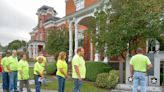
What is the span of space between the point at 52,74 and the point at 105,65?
5.94 metres

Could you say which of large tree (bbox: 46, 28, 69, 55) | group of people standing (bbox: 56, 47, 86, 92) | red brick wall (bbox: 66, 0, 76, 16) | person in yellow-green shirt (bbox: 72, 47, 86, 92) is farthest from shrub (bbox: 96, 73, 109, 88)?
red brick wall (bbox: 66, 0, 76, 16)

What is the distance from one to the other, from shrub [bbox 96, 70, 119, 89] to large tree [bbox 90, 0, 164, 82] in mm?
1194

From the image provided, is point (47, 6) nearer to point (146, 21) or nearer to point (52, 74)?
point (52, 74)

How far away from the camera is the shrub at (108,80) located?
19250 mm

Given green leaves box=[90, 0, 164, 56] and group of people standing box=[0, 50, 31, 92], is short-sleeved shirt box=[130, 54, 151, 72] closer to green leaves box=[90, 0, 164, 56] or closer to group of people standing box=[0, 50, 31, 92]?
group of people standing box=[0, 50, 31, 92]

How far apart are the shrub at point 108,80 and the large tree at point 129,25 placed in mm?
1194

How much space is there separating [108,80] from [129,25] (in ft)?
10.5

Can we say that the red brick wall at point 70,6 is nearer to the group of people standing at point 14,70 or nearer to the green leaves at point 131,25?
the green leaves at point 131,25

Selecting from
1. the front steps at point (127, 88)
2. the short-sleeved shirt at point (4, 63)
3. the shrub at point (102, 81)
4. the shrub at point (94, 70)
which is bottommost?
the front steps at point (127, 88)

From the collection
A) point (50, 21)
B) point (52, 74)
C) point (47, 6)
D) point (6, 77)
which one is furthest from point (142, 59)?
point (47, 6)

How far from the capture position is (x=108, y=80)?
63.8 feet

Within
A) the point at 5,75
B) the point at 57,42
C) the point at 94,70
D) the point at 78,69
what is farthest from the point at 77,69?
the point at 57,42

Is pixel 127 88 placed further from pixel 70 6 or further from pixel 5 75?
pixel 70 6

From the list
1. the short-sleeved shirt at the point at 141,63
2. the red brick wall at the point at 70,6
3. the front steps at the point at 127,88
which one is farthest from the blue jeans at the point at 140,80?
the red brick wall at the point at 70,6
